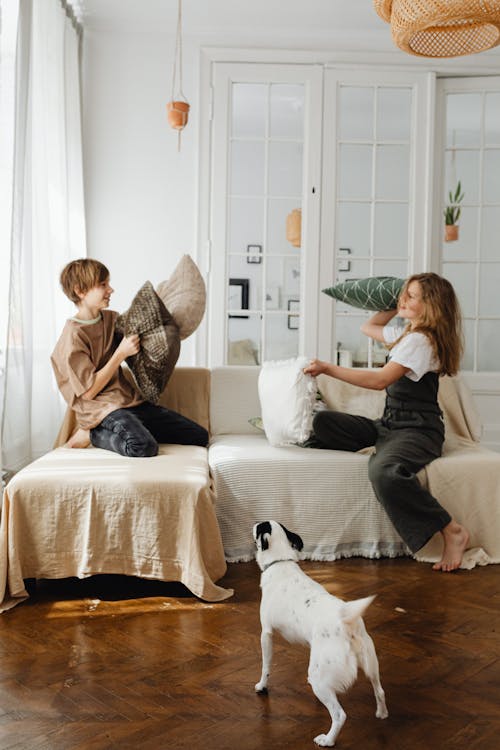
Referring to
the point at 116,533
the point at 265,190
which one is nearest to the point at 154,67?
the point at 265,190

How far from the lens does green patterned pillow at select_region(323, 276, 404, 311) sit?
11.0 feet

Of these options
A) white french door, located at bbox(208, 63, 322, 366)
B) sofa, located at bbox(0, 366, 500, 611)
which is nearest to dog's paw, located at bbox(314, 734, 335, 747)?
sofa, located at bbox(0, 366, 500, 611)

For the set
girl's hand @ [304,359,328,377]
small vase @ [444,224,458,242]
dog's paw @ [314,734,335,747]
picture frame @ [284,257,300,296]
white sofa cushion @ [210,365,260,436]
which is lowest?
dog's paw @ [314,734,335,747]

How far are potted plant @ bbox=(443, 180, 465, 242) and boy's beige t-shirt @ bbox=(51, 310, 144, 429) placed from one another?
2689mm

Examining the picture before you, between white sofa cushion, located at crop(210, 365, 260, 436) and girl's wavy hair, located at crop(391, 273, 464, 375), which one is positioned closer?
girl's wavy hair, located at crop(391, 273, 464, 375)

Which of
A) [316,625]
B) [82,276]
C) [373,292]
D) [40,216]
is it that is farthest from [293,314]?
[316,625]

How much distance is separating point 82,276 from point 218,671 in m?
1.79

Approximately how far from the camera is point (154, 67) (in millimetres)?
4992

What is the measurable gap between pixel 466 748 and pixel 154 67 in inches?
177

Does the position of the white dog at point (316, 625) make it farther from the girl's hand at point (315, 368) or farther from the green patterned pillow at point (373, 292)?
the green patterned pillow at point (373, 292)

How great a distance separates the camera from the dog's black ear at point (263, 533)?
1966 millimetres

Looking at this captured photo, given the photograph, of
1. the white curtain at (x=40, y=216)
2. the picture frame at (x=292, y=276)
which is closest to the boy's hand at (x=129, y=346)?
the white curtain at (x=40, y=216)

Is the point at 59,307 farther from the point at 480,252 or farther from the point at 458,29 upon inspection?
the point at 480,252

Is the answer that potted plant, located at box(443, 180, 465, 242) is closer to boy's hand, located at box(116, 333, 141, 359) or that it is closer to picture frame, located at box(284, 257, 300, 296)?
picture frame, located at box(284, 257, 300, 296)
